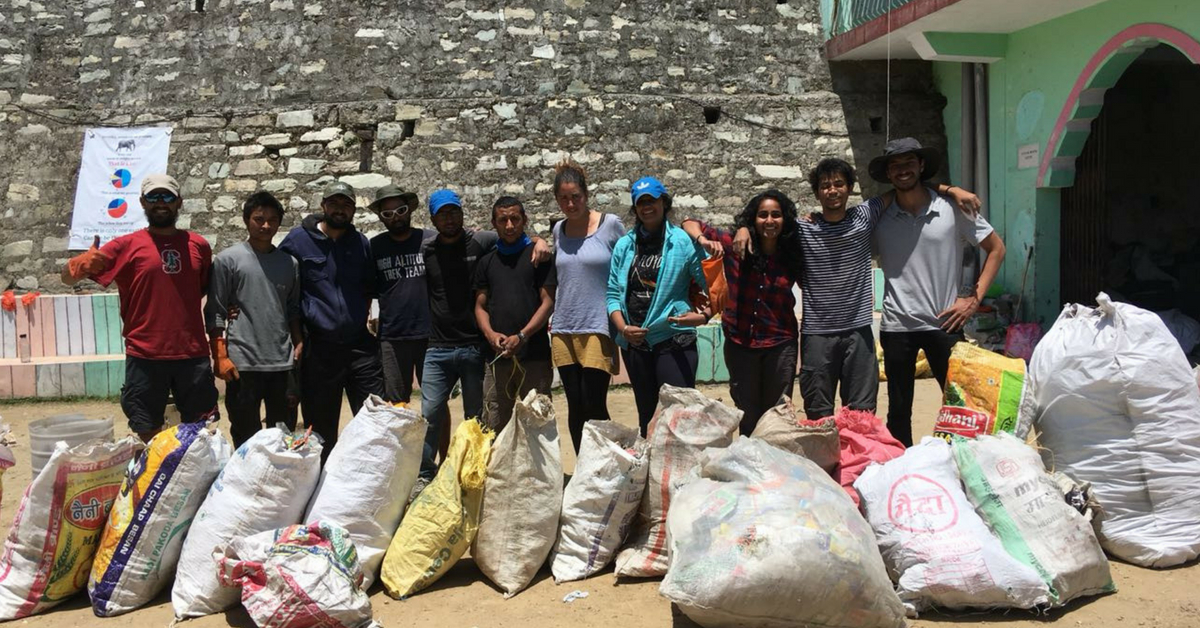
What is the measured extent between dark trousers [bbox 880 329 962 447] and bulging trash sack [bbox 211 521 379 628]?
2.35m

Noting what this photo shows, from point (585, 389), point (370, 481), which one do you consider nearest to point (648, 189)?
point (585, 389)

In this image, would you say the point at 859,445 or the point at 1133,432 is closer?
the point at 1133,432

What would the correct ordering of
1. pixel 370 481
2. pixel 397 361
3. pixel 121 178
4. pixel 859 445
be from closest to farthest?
pixel 370 481
pixel 859 445
pixel 397 361
pixel 121 178

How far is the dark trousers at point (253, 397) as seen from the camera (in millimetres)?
4141

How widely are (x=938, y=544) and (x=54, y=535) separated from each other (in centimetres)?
299

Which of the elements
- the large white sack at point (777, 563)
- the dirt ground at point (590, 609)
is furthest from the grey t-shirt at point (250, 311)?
the large white sack at point (777, 563)

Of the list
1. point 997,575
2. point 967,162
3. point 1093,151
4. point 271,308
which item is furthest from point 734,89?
point 997,575

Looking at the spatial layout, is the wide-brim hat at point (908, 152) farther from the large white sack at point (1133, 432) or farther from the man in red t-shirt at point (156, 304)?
the man in red t-shirt at point (156, 304)

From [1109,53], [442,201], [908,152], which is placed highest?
[1109,53]

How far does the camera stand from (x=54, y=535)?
3.18 meters

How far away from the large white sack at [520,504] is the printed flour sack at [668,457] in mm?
315

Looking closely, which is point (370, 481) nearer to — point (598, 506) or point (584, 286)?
point (598, 506)

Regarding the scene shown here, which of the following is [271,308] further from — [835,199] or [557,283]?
[835,199]

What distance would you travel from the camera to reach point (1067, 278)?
25.9ft
